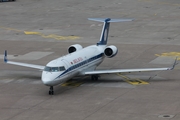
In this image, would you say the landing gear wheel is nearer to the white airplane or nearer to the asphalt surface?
the white airplane

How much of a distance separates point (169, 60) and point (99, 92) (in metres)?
12.3

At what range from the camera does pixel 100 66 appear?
55.7 metres

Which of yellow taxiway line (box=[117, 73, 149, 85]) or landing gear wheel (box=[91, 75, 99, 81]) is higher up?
landing gear wheel (box=[91, 75, 99, 81])

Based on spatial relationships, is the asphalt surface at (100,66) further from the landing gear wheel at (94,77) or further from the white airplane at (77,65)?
the white airplane at (77,65)

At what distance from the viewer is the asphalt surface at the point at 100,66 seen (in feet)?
139

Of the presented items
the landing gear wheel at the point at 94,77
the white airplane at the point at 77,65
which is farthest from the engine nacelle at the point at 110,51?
the landing gear wheel at the point at 94,77

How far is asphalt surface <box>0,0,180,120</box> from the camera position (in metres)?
42.5

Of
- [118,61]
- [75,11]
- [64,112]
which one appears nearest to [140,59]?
[118,61]

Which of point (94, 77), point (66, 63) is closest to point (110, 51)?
point (94, 77)

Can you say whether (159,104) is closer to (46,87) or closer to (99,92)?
(99,92)

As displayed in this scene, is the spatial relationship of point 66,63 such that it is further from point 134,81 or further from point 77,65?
point 134,81

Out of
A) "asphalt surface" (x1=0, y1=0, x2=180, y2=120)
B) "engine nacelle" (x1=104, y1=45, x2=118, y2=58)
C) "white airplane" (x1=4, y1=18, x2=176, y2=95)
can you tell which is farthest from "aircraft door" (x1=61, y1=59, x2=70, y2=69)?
"engine nacelle" (x1=104, y1=45, x2=118, y2=58)

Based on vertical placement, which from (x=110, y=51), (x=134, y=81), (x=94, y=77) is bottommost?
(x=134, y=81)

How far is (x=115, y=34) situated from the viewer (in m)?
71.1
